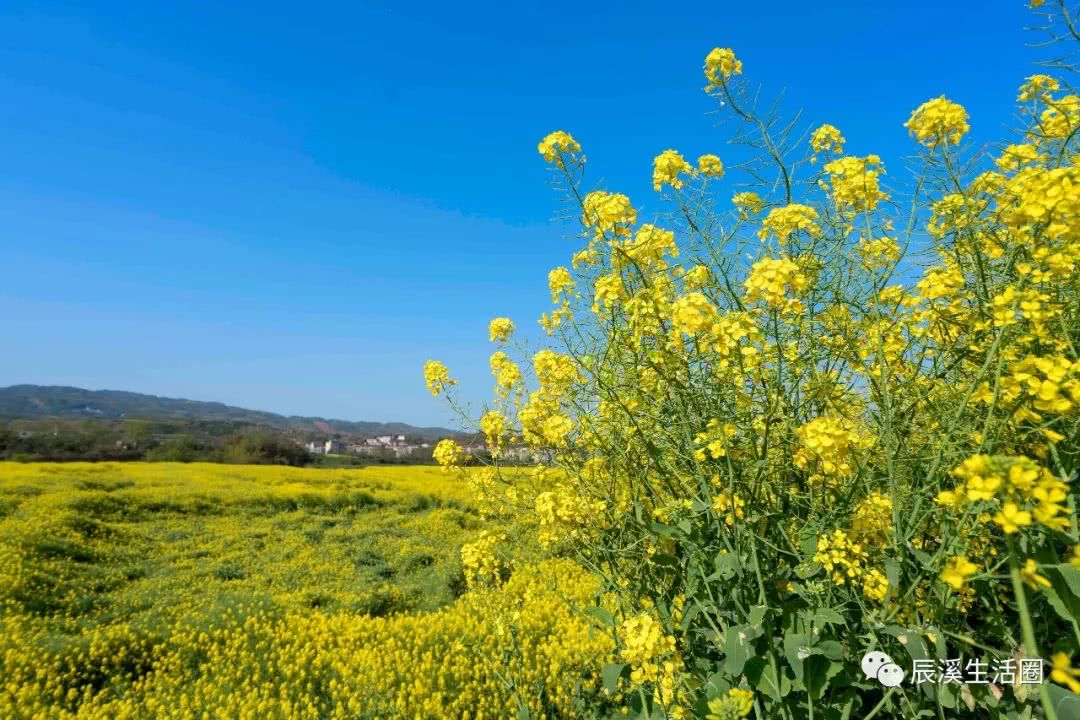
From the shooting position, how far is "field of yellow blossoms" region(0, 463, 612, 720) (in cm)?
466

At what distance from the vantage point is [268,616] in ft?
22.8

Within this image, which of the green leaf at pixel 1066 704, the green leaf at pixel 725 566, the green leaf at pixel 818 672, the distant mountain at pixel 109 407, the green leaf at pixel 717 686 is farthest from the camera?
the distant mountain at pixel 109 407

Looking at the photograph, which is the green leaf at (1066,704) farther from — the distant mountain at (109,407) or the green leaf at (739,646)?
the distant mountain at (109,407)

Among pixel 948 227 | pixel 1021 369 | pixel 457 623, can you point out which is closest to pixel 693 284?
pixel 948 227

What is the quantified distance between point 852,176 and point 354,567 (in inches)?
401

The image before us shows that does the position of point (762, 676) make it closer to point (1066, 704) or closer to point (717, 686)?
point (717, 686)

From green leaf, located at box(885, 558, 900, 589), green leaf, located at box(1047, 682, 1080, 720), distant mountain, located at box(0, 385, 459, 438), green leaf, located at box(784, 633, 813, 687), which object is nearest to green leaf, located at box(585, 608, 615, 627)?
green leaf, located at box(784, 633, 813, 687)

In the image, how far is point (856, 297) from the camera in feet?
7.48

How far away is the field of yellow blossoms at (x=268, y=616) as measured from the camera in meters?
4.66

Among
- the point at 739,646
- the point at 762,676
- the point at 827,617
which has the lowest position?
the point at 762,676

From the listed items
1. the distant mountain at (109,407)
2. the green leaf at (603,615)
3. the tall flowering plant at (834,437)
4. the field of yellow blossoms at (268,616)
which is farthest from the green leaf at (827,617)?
the distant mountain at (109,407)

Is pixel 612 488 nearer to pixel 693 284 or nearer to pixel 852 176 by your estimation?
pixel 693 284

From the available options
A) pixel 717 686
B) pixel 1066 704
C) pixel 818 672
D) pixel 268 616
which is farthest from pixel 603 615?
pixel 268 616

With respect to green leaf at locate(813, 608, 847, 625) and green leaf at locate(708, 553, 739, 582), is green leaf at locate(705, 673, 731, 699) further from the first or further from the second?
green leaf at locate(813, 608, 847, 625)
